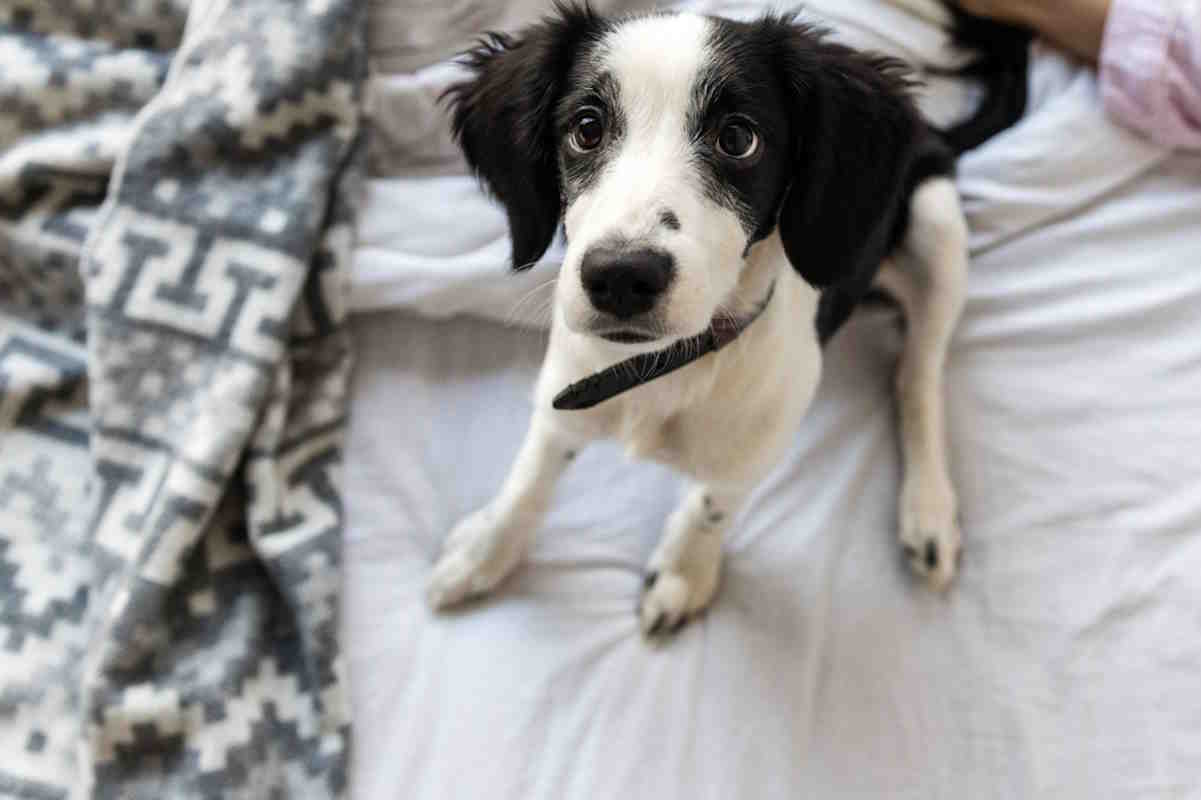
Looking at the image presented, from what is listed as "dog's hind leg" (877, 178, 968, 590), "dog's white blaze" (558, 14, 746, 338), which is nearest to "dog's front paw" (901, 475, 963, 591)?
"dog's hind leg" (877, 178, 968, 590)

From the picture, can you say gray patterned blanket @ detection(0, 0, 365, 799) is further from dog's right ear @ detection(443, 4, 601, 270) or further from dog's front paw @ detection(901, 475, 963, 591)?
dog's front paw @ detection(901, 475, 963, 591)

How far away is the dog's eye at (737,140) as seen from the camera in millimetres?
945

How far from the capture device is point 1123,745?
4.21ft

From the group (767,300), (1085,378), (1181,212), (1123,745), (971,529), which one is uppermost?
(767,300)

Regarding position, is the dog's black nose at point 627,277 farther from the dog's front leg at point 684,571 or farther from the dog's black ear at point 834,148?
the dog's front leg at point 684,571

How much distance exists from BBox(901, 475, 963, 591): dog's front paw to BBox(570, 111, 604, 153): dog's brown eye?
77cm

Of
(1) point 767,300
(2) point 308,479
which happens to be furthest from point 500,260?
(1) point 767,300

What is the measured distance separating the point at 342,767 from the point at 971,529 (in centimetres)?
94

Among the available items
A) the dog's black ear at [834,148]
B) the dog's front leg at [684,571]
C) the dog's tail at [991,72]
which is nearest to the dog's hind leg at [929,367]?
the dog's tail at [991,72]

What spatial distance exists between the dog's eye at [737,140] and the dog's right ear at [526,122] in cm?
19

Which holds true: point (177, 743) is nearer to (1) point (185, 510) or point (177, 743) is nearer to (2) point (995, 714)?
(1) point (185, 510)

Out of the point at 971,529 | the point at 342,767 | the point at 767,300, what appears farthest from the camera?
the point at 971,529

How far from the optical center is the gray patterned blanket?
4.22ft

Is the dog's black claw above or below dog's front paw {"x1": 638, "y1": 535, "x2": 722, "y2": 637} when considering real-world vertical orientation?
below
